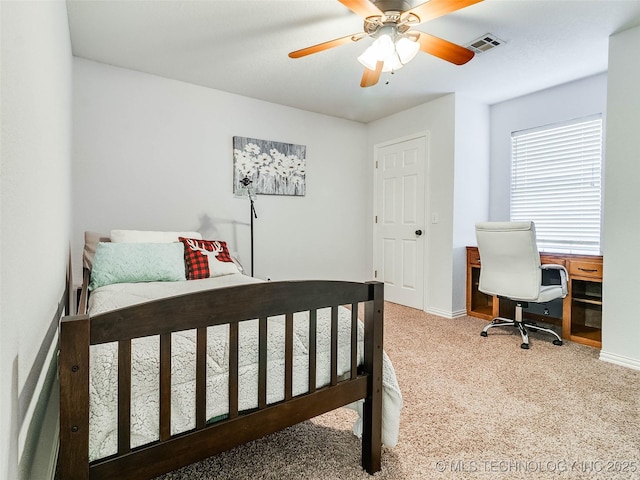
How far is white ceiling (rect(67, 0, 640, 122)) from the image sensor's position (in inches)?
87.0

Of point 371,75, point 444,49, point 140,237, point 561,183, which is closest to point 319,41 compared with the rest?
point 371,75

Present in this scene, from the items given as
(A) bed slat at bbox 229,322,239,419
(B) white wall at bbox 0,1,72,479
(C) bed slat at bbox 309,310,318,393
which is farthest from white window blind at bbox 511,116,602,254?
(B) white wall at bbox 0,1,72,479

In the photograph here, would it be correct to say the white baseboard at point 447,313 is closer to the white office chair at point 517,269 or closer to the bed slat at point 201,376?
the white office chair at point 517,269

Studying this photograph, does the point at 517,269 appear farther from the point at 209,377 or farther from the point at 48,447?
the point at 48,447

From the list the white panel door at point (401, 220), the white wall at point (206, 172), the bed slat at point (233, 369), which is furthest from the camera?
the white panel door at point (401, 220)

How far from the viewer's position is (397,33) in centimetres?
204

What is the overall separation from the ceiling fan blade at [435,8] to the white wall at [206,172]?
226cm

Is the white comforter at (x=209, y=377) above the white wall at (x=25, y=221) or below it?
below

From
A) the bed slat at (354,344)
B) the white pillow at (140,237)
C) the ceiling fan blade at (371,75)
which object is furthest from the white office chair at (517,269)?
the white pillow at (140,237)

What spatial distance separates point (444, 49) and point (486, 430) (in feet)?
6.84

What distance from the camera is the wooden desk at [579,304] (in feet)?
9.45

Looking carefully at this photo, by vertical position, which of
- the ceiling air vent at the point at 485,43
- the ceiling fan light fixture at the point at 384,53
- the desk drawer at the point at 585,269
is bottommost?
the desk drawer at the point at 585,269

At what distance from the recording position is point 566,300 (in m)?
3.04

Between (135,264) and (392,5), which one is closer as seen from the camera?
(392,5)
